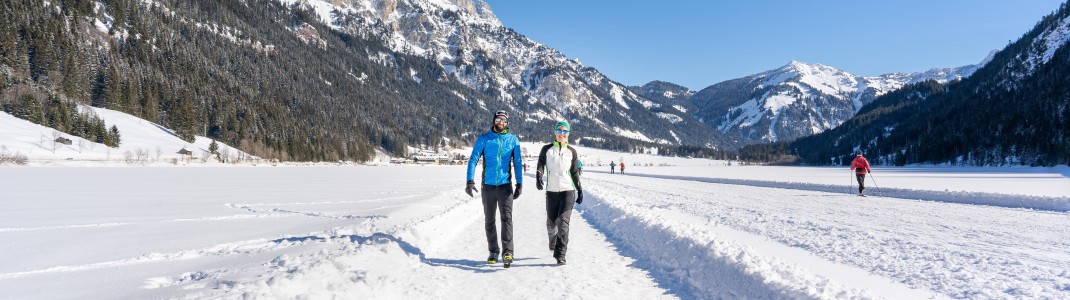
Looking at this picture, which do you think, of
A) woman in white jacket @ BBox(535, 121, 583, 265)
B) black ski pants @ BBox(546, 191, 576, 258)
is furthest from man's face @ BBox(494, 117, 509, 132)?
black ski pants @ BBox(546, 191, 576, 258)

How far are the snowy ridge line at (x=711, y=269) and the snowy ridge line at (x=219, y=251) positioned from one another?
5.21 metres

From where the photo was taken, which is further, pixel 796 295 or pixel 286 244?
pixel 286 244

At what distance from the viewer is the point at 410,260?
7.25 m

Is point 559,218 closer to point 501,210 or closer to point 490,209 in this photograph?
point 501,210

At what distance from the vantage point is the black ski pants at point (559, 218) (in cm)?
736

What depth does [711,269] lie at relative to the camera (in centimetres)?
646

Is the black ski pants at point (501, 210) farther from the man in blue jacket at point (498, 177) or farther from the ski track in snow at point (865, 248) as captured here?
the ski track in snow at point (865, 248)

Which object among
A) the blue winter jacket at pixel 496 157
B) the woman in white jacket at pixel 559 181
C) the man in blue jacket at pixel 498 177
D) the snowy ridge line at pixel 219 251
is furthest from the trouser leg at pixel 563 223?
the snowy ridge line at pixel 219 251

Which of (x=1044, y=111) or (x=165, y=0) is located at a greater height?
(x=165, y=0)

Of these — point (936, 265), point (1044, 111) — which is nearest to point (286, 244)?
point (936, 265)

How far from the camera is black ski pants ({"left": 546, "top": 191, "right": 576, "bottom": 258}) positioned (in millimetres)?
7363

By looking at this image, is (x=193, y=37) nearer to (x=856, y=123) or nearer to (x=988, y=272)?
(x=988, y=272)

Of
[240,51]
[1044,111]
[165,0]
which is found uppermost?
[165,0]

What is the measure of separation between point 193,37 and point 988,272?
19381cm
